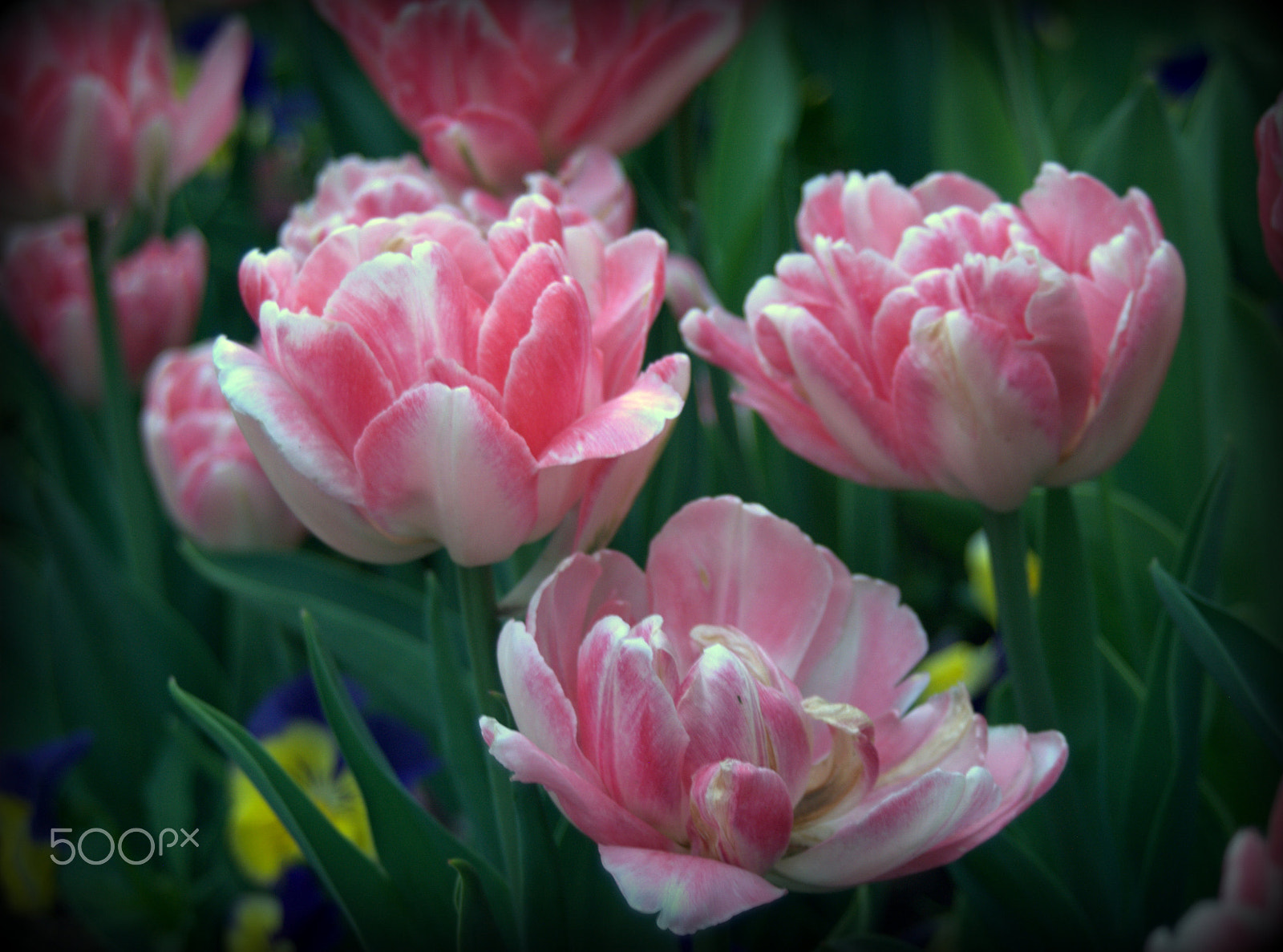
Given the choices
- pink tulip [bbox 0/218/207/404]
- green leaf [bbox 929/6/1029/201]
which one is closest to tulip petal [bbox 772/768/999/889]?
green leaf [bbox 929/6/1029/201]

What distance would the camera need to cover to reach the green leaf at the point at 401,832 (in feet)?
1.37

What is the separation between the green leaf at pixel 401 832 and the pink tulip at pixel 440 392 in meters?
0.08

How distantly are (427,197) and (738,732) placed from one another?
24 centimetres

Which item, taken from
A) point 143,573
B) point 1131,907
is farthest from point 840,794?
point 143,573

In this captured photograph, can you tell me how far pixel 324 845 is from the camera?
417 mm

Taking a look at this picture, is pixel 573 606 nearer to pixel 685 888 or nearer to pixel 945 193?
pixel 685 888

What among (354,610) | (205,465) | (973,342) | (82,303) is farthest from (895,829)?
(82,303)

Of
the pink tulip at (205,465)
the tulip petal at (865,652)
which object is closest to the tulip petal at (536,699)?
the tulip petal at (865,652)

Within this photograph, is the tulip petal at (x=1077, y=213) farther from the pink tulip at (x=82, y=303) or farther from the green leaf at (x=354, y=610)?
the pink tulip at (x=82, y=303)

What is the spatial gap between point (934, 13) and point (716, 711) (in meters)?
0.92

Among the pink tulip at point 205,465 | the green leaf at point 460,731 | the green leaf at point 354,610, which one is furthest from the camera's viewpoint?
the pink tulip at point 205,465

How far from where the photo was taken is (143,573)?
793mm

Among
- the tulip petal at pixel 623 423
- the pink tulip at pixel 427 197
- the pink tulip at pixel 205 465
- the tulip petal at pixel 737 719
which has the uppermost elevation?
the pink tulip at pixel 427 197

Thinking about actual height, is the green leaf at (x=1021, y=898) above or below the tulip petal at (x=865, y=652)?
below
